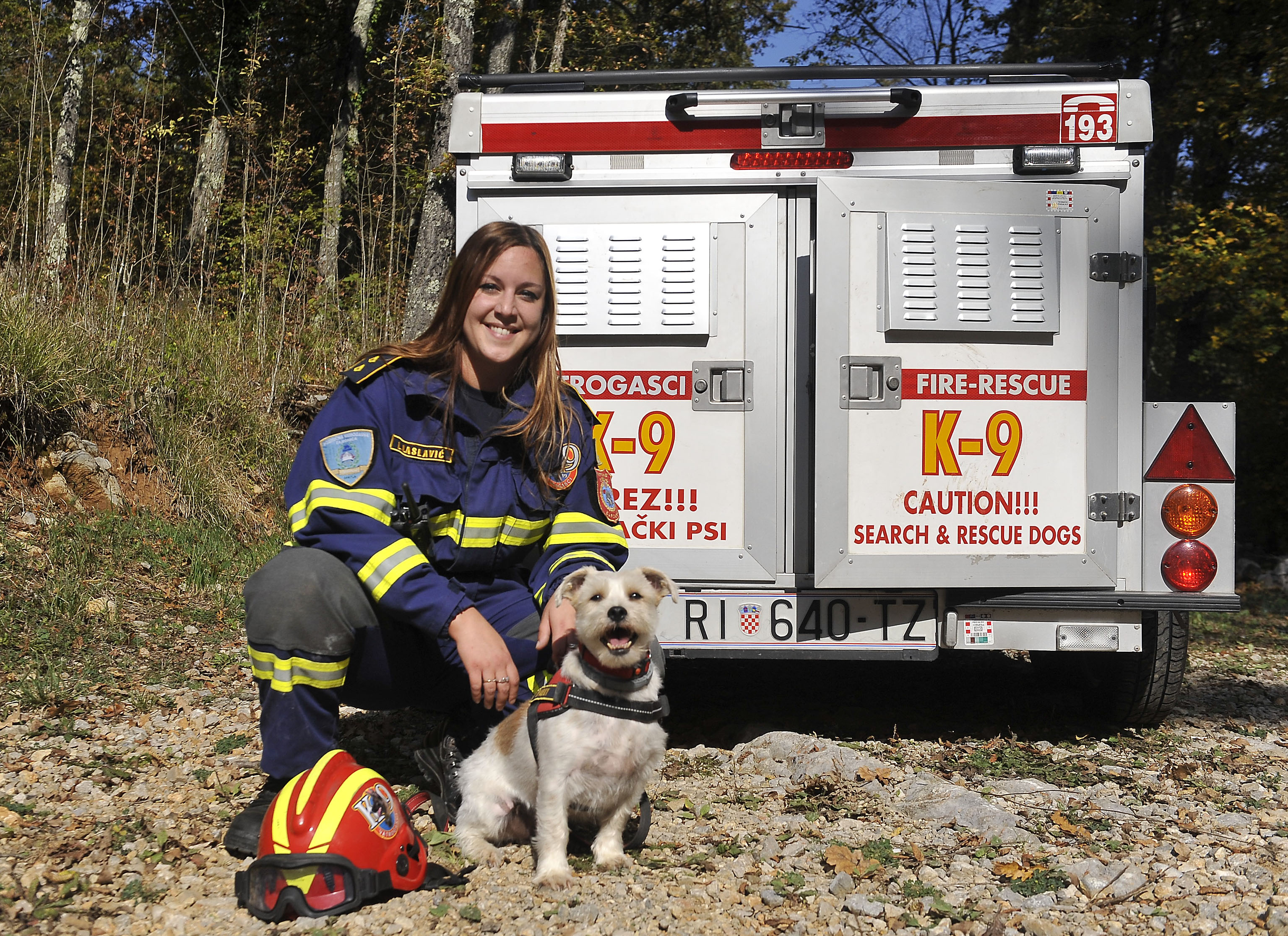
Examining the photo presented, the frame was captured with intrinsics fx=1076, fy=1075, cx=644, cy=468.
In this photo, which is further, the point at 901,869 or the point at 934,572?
the point at 934,572

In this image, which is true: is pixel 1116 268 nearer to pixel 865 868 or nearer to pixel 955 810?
pixel 955 810

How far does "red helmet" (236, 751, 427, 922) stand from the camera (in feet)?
8.82

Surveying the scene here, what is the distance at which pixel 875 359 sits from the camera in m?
4.20

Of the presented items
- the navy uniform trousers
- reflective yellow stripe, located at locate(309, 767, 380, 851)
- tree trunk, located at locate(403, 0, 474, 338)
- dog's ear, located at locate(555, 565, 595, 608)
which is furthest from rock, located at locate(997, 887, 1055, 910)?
tree trunk, located at locate(403, 0, 474, 338)

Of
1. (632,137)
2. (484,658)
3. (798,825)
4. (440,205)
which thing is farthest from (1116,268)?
(440,205)

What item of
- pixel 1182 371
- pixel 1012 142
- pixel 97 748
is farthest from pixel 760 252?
pixel 1182 371

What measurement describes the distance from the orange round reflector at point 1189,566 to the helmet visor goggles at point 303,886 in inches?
127

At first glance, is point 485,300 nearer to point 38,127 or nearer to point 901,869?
point 901,869

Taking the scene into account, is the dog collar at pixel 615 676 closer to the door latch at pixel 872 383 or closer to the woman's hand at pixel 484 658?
the woman's hand at pixel 484 658

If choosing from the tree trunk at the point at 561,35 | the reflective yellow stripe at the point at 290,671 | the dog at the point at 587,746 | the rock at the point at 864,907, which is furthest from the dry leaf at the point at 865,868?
the tree trunk at the point at 561,35

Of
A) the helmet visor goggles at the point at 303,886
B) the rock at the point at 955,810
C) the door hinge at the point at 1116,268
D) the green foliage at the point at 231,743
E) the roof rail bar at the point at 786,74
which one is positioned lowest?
the rock at the point at 955,810

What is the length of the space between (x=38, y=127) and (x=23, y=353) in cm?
218

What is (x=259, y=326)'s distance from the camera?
27.6 feet

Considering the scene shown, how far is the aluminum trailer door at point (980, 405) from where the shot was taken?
13.7 ft
